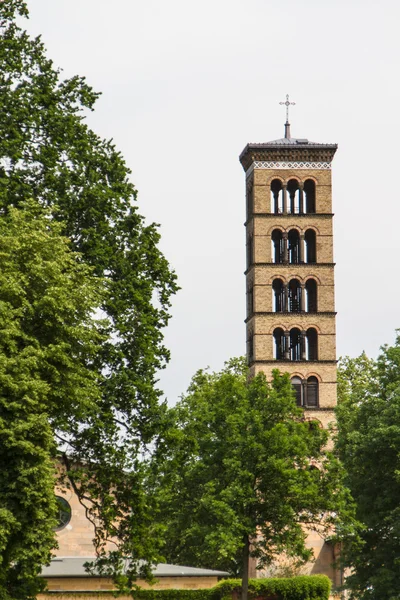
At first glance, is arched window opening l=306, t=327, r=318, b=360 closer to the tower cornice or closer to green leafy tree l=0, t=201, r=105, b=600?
the tower cornice

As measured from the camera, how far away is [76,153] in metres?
35.1

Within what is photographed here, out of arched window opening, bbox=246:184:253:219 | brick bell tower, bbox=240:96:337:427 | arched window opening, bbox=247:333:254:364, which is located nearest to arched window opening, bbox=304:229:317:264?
brick bell tower, bbox=240:96:337:427

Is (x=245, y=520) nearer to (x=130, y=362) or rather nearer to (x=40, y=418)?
(x=130, y=362)

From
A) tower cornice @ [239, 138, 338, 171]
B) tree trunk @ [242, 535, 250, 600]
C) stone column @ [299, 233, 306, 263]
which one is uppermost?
tower cornice @ [239, 138, 338, 171]

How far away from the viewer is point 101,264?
34344 mm

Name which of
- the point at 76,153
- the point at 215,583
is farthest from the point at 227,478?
the point at 76,153

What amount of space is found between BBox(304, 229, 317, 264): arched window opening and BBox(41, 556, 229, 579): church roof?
25.4 metres

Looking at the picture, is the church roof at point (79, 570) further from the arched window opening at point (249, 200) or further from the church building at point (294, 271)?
the arched window opening at point (249, 200)

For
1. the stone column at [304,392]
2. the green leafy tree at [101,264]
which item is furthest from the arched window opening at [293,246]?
the green leafy tree at [101,264]

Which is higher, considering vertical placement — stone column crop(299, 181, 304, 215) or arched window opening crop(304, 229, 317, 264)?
stone column crop(299, 181, 304, 215)

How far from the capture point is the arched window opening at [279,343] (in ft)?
225

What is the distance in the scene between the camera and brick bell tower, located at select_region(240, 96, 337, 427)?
6781cm

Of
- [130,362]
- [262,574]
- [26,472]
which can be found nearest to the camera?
[26,472]

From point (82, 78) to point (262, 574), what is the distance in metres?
32.6
